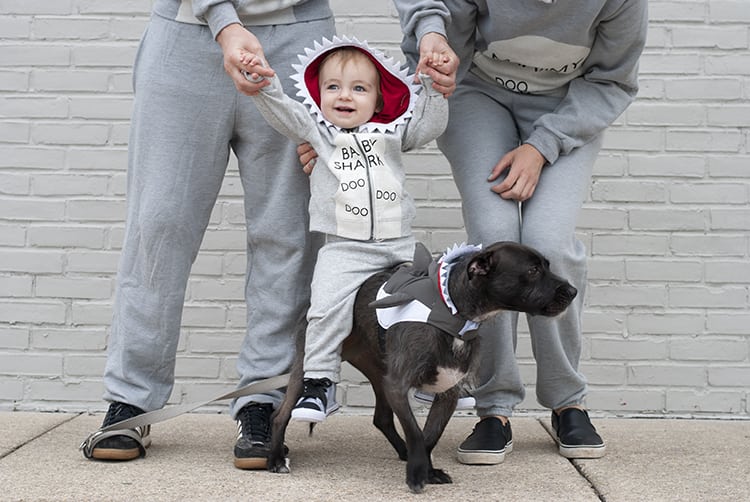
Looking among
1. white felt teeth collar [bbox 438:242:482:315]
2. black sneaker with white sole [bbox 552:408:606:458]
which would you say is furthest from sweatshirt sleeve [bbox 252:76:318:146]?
black sneaker with white sole [bbox 552:408:606:458]

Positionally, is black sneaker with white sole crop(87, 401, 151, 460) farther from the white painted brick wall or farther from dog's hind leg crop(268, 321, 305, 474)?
the white painted brick wall

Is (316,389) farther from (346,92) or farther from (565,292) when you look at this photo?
(346,92)

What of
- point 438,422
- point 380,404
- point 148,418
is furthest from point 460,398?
Result: point 148,418

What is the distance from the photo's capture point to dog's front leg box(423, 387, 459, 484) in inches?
109

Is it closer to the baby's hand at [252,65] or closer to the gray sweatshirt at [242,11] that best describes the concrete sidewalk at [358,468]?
the baby's hand at [252,65]

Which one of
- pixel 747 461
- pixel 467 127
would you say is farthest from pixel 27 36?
pixel 747 461

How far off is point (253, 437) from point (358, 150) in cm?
99

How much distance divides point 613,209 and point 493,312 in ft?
5.17

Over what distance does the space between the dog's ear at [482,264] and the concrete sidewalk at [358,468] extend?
2.11ft

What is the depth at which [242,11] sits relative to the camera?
300 cm

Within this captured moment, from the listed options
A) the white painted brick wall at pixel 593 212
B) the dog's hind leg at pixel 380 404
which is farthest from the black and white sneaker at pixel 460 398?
the white painted brick wall at pixel 593 212

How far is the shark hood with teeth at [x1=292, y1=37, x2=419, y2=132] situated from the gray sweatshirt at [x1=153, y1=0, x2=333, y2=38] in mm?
142

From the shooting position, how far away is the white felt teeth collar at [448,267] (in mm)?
2656

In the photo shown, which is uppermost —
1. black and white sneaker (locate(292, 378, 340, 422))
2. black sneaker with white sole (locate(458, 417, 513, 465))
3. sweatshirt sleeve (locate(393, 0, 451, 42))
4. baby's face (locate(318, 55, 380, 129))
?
sweatshirt sleeve (locate(393, 0, 451, 42))
